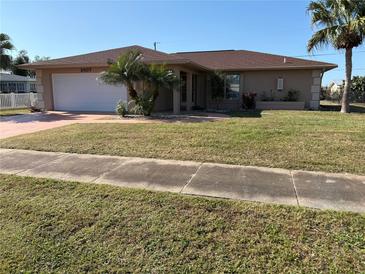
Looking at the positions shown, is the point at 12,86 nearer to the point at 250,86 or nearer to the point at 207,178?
the point at 250,86

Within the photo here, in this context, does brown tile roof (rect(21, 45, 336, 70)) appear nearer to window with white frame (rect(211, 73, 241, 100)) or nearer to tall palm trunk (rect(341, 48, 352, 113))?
window with white frame (rect(211, 73, 241, 100))

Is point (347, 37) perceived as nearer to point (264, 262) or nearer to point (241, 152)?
point (241, 152)

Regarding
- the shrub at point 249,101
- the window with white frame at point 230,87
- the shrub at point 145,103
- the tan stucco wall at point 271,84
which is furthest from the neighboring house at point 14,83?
the shrub at point 249,101

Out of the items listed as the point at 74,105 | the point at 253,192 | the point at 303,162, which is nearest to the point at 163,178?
the point at 253,192

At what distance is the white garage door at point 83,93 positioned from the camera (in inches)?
637

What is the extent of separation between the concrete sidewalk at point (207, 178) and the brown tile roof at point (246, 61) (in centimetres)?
1444

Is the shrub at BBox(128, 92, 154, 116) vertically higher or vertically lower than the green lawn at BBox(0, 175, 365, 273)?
higher

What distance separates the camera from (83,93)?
1675cm

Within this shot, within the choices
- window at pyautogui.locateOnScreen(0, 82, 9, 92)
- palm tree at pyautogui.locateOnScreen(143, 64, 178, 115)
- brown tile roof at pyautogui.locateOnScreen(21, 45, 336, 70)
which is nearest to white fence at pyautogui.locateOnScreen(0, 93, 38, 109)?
brown tile roof at pyautogui.locateOnScreen(21, 45, 336, 70)

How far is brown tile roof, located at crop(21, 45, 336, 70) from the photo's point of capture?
50.4 ft

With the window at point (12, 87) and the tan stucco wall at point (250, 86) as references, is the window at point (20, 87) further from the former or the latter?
the tan stucco wall at point (250, 86)

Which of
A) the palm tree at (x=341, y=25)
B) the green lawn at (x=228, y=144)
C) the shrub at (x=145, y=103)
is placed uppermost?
the palm tree at (x=341, y=25)

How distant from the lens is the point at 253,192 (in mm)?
4250

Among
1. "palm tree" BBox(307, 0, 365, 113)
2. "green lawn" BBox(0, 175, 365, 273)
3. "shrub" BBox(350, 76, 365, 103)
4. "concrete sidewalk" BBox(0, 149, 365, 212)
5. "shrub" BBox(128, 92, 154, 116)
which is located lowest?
"green lawn" BBox(0, 175, 365, 273)
